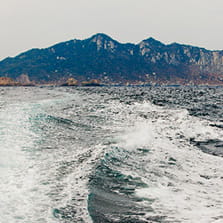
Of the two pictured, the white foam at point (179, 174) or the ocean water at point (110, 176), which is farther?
the white foam at point (179, 174)

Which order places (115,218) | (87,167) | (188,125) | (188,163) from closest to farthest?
(115,218) → (87,167) → (188,163) → (188,125)

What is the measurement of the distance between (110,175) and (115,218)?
353 centimetres

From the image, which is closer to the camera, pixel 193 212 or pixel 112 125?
pixel 193 212

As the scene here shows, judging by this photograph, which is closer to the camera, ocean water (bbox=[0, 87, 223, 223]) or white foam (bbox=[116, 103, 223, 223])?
ocean water (bbox=[0, 87, 223, 223])

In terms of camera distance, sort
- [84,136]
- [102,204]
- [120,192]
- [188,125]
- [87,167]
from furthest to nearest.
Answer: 1. [188,125]
2. [84,136]
3. [87,167]
4. [120,192]
5. [102,204]

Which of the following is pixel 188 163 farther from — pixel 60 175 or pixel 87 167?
pixel 60 175

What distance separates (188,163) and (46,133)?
10433mm

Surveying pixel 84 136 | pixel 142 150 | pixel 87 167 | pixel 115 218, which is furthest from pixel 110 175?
pixel 84 136

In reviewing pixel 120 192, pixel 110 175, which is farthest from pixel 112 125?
pixel 120 192

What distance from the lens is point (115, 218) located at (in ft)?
24.8

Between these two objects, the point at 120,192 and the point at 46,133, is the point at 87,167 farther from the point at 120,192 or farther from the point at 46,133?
the point at 46,133

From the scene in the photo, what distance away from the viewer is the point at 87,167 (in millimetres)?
11945

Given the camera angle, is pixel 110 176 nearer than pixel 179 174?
Yes

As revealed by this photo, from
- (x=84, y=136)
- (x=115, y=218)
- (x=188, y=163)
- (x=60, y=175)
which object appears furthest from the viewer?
(x=84, y=136)
